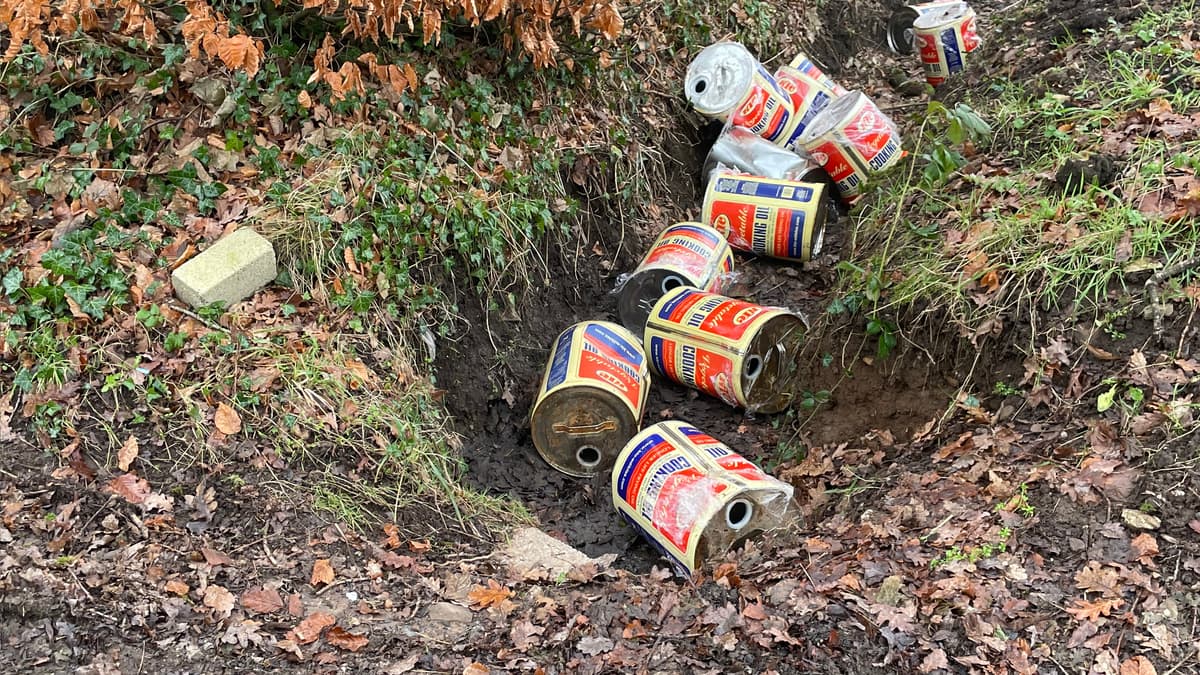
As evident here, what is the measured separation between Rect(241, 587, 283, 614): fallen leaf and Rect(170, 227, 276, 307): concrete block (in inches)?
48.9

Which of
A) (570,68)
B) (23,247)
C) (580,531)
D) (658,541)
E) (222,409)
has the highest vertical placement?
(570,68)

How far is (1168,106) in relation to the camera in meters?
4.05

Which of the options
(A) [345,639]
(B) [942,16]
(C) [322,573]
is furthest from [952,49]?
(A) [345,639]

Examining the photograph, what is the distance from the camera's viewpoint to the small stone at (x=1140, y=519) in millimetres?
2672

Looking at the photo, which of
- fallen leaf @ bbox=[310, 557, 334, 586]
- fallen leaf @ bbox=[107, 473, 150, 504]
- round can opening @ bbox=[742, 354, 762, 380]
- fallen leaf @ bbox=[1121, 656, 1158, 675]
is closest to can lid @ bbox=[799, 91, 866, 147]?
round can opening @ bbox=[742, 354, 762, 380]

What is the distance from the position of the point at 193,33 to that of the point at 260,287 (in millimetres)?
1015

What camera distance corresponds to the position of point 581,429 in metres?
4.00

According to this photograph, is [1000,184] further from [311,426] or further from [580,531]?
[311,426]

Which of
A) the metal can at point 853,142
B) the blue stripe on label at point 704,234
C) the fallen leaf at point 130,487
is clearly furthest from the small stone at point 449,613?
the metal can at point 853,142

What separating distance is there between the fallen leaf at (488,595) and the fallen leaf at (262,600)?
0.60 metres

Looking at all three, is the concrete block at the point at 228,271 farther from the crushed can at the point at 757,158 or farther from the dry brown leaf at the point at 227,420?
the crushed can at the point at 757,158

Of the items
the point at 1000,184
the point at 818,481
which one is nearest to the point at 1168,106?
the point at 1000,184

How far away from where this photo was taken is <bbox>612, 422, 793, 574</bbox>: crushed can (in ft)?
10.5

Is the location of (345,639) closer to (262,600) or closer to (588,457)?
(262,600)
